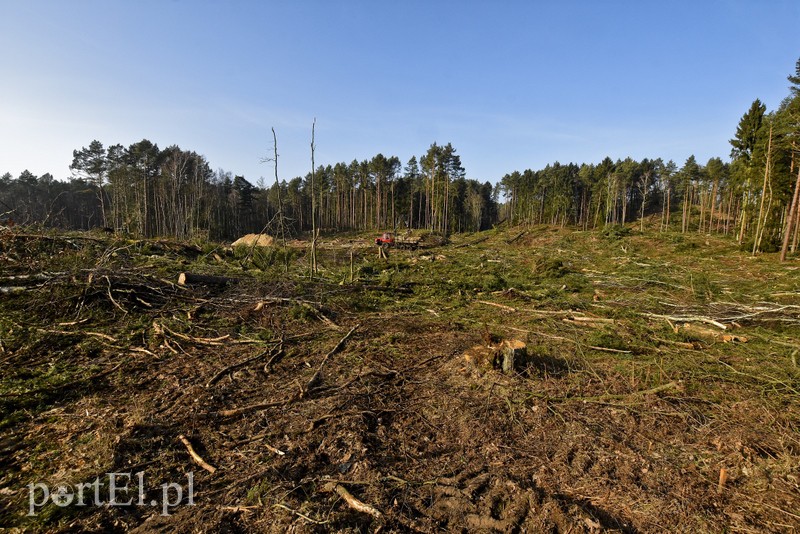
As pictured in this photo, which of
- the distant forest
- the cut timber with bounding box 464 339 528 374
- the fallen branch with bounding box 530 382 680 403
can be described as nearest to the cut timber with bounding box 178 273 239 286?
the cut timber with bounding box 464 339 528 374

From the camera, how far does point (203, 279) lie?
10719 mm

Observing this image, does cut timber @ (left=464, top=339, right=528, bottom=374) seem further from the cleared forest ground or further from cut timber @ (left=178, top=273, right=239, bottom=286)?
cut timber @ (left=178, top=273, right=239, bottom=286)

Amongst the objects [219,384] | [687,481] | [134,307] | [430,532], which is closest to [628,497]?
[687,481]

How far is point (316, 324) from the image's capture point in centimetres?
870

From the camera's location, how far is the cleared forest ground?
306 cm

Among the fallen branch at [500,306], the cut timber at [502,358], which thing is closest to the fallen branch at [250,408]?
the cut timber at [502,358]

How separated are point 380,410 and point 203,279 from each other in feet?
28.0

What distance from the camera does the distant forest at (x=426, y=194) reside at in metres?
27.8

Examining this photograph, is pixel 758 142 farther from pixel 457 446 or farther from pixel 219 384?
pixel 219 384

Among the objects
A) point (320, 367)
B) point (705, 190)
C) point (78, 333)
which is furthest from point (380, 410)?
point (705, 190)

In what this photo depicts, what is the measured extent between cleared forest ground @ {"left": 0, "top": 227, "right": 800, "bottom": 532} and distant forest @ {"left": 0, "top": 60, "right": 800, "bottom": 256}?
828 inches

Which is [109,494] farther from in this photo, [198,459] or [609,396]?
[609,396]

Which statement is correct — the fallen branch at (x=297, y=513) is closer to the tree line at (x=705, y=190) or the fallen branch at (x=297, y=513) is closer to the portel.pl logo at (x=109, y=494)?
the portel.pl logo at (x=109, y=494)

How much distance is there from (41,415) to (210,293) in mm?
5857
